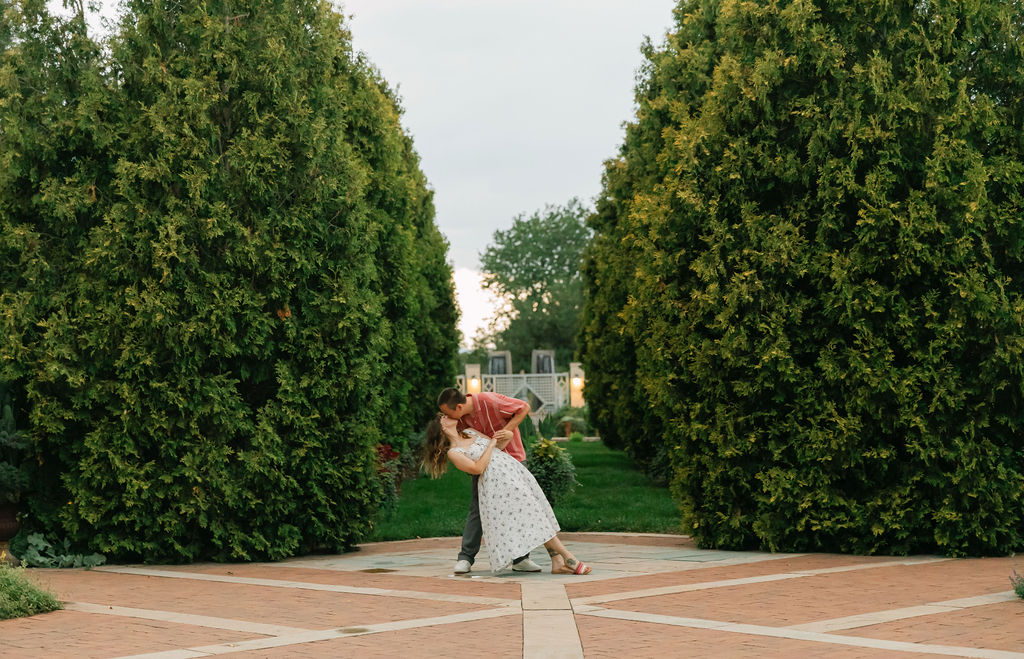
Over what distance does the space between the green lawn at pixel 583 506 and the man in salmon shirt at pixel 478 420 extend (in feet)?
12.5

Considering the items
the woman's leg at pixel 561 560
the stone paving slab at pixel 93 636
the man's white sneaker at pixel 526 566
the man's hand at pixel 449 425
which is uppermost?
the man's hand at pixel 449 425

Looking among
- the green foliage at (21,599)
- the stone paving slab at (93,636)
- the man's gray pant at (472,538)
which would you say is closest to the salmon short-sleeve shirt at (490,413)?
the man's gray pant at (472,538)

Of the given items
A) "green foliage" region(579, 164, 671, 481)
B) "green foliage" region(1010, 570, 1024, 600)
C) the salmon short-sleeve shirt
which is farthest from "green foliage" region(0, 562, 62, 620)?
"green foliage" region(579, 164, 671, 481)

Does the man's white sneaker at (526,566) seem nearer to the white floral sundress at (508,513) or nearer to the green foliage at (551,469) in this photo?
the white floral sundress at (508,513)

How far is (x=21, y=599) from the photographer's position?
25.2 feet

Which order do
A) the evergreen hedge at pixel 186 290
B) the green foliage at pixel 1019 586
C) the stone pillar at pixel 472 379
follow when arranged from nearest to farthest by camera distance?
1. the green foliage at pixel 1019 586
2. the evergreen hedge at pixel 186 290
3. the stone pillar at pixel 472 379

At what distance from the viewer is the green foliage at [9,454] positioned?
10.7 m

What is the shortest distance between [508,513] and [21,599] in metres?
3.84

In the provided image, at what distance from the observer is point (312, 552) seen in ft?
39.2

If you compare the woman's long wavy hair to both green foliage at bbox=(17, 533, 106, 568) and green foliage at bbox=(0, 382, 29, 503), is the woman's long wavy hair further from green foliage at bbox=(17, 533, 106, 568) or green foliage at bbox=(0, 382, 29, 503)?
green foliage at bbox=(0, 382, 29, 503)

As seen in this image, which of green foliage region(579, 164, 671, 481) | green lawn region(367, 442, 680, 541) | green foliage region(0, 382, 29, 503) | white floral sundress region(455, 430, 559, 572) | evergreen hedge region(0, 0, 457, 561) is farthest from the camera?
green foliage region(579, 164, 671, 481)

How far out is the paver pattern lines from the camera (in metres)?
6.28

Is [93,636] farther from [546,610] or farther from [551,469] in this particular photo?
[551,469]

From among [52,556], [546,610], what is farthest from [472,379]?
[546,610]
